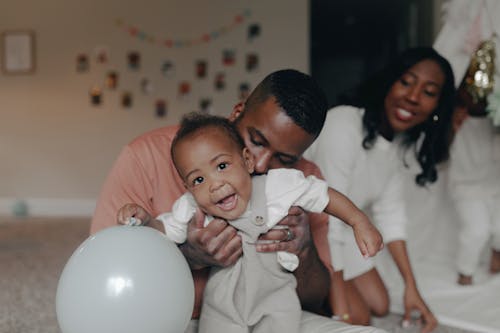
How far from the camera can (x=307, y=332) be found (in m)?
1.18

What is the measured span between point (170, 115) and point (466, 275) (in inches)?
120

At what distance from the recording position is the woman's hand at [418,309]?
1675mm

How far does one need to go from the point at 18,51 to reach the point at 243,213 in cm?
430

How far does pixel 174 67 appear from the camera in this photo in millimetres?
4539

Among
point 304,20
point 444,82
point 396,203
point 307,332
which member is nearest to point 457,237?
point 396,203

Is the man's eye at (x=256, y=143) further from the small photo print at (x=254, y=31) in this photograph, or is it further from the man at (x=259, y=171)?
the small photo print at (x=254, y=31)

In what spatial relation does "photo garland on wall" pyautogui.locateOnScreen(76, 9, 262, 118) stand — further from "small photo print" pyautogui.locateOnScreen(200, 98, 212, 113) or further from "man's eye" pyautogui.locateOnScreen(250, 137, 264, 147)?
"man's eye" pyautogui.locateOnScreen(250, 137, 264, 147)

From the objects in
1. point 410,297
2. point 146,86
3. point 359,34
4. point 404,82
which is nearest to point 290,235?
point 410,297

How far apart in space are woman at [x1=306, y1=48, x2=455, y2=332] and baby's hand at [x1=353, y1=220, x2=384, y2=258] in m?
0.56

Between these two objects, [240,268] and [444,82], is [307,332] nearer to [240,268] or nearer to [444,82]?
[240,268]

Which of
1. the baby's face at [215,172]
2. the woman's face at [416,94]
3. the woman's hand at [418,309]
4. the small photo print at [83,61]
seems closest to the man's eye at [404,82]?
the woman's face at [416,94]

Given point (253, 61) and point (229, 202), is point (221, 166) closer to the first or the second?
point (229, 202)

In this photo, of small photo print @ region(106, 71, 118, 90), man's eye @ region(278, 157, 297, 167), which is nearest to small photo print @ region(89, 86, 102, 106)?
small photo print @ region(106, 71, 118, 90)

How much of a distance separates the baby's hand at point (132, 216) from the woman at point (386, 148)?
759 mm
